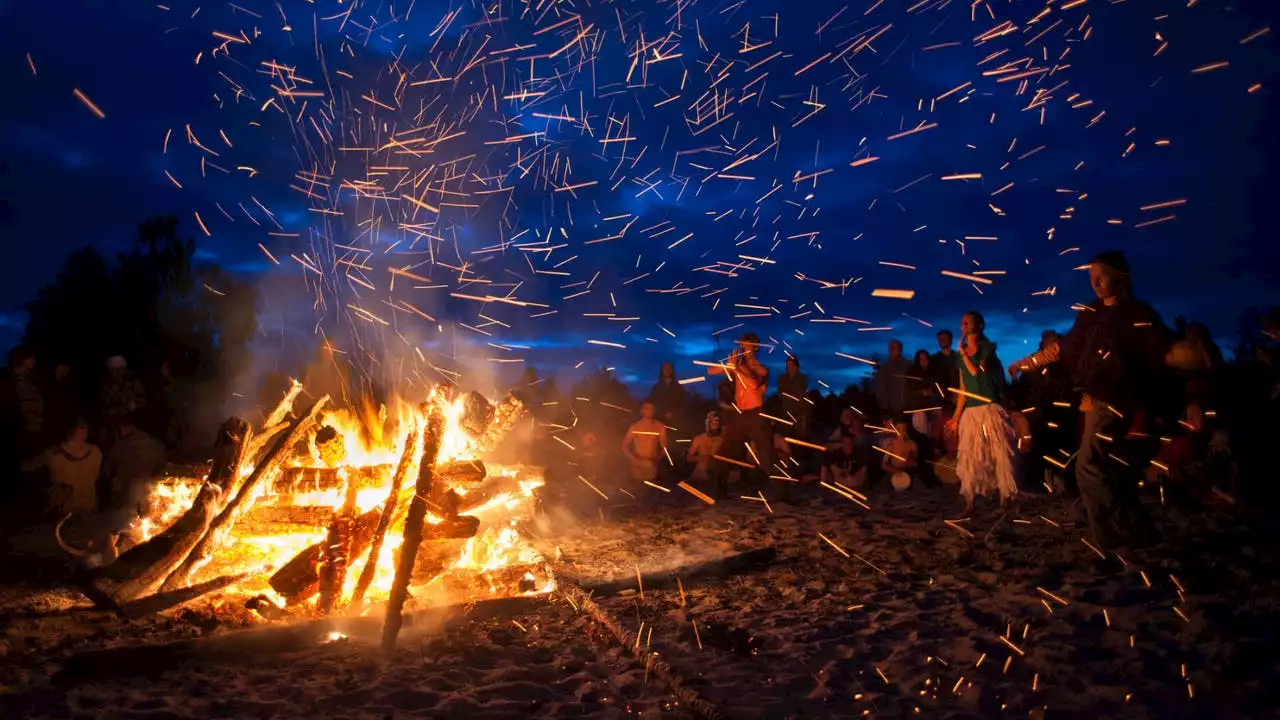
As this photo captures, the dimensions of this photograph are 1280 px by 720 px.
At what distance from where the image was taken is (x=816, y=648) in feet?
13.3

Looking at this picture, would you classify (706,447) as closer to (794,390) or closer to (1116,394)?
(794,390)

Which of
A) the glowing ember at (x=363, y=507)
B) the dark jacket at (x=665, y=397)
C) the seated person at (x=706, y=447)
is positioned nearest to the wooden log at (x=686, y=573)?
the glowing ember at (x=363, y=507)

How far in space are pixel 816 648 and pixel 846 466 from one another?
19.4 ft

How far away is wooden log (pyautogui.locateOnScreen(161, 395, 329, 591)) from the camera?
17.8ft

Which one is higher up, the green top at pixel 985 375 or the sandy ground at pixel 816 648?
the green top at pixel 985 375

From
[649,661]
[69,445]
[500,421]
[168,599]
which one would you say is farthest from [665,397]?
[649,661]

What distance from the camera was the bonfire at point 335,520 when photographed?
5121 mm

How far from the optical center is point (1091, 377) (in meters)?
5.54

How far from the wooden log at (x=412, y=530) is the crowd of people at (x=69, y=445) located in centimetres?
393

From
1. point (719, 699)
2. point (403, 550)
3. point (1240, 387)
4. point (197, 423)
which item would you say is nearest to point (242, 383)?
point (197, 423)

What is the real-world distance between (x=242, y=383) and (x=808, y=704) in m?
20.5

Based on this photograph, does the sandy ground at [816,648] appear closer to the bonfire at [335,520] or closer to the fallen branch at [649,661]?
the fallen branch at [649,661]

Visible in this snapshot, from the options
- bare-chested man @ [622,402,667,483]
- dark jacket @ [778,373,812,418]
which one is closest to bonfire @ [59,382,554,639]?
bare-chested man @ [622,402,667,483]

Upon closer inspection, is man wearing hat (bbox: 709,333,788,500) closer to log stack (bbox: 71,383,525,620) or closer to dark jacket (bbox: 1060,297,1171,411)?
log stack (bbox: 71,383,525,620)
